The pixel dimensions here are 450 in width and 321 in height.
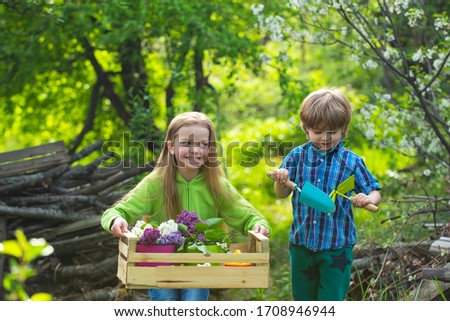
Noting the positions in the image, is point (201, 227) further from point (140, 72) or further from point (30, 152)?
point (140, 72)

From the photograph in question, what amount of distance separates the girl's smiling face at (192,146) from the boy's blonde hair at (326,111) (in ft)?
1.57

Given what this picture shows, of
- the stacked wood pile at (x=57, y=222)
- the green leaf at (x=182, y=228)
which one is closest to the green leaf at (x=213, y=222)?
the green leaf at (x=182, y=228)

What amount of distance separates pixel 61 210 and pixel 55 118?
2410 millimetres

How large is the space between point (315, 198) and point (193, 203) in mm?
618

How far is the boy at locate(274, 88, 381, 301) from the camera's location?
3342 mm

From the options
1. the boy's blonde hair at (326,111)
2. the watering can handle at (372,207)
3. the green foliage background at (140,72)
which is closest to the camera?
the watering can handle at (372,207)

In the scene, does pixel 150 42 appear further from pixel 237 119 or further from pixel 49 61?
pixel 237 119

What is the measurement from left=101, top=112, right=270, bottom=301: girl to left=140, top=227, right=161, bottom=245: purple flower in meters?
0.43

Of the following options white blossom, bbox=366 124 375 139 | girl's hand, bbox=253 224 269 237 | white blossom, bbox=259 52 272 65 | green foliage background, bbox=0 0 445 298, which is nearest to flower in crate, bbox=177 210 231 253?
girl's hand, bbox=253 224 269 237

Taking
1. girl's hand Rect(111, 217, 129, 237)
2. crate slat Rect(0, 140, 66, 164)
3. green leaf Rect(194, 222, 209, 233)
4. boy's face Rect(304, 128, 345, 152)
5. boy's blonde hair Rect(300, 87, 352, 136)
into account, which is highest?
Result: boy's blonde hair Rect(300, 87, 352, 136)

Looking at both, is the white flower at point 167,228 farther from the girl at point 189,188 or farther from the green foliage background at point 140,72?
the green foliage background at point 140,72

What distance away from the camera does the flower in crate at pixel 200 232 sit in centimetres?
311

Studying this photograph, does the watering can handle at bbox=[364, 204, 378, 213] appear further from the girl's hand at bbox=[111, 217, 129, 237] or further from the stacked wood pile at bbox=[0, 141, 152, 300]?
the stacked wood pile at bbox=[0, 141, 152, 300]

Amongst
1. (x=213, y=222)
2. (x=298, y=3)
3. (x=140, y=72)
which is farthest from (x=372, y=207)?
(x=140, y=72)
